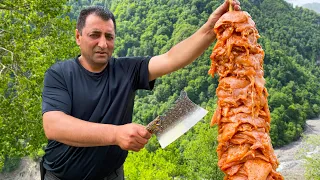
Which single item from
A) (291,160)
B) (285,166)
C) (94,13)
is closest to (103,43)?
(94,13)

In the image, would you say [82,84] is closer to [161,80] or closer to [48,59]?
[48,59]

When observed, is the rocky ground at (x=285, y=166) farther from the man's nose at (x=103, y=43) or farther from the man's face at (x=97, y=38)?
the man's nose at (x=103, y=43)

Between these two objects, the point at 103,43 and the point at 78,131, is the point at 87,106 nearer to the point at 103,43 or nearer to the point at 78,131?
the point at 103,43

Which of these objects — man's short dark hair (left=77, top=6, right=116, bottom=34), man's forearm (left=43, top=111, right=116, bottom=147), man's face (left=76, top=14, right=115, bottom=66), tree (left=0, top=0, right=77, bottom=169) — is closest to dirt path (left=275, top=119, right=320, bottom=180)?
tree (left=0, top=0, right=77, bottom=169)

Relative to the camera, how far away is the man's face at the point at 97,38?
11.2 feet

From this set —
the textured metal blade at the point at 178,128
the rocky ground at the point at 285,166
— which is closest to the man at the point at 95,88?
the textured metal blade at the point at 178,128

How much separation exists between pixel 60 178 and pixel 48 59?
7694 millimetres

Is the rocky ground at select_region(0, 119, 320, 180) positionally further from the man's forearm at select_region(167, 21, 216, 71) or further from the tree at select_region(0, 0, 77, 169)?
the man's forearm at select_region(167, 21, 216, 71)

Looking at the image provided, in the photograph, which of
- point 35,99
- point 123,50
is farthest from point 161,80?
point 35,99

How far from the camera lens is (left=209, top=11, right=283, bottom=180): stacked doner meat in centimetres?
312

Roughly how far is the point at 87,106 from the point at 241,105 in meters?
1.43

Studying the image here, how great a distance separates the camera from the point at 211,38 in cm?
373

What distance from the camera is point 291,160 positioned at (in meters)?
57.8

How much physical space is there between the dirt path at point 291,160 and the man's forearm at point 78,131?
48.4 m
